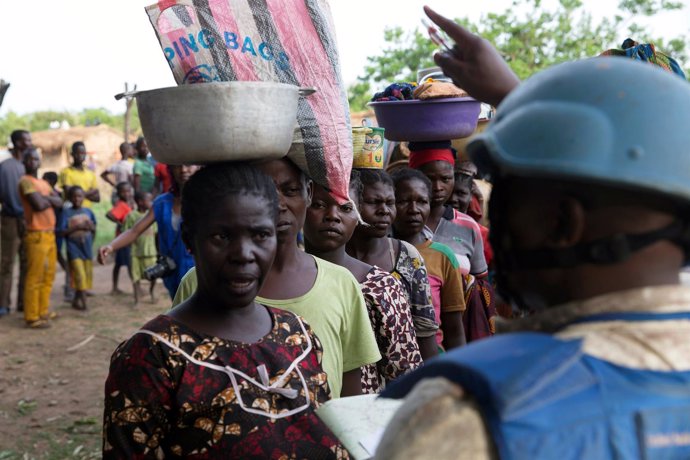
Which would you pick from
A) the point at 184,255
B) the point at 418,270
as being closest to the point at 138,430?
the point at 418,270

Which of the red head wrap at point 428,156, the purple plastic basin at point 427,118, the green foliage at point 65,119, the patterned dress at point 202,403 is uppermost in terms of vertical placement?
the green foliage at point 65,119

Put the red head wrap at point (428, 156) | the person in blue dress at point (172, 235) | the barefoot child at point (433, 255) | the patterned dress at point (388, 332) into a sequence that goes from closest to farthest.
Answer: the patterned dress at point (388, 332), the barefoot child at point (433, 255), the red head wrap at point (428, 156), the person in blue dress at point (172, 235)

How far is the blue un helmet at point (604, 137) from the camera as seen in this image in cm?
105

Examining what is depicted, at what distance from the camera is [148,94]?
2.11m

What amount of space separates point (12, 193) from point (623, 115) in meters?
8.61

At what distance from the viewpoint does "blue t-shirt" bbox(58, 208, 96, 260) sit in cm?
909

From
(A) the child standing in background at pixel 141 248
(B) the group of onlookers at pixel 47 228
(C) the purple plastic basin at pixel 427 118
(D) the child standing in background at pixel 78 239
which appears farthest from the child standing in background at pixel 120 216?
(C) the purple plastic basin at pixel 427 118

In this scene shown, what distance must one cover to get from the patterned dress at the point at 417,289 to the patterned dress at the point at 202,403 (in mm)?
1477

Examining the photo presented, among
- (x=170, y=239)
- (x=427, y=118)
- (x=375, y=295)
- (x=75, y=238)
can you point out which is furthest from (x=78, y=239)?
(x=375, y=295)

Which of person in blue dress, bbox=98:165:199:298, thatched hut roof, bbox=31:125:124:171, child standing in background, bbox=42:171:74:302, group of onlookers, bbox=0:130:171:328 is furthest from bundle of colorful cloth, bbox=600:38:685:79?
thatched hut roof, bbox=31:125:124:171

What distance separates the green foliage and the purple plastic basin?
1038 inches

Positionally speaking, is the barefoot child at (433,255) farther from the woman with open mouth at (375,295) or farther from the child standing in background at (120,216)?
the child standing in background at (120,216)

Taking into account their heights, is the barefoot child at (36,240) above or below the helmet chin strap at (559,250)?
below

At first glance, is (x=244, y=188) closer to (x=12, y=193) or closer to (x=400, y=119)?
(x=400, y=119)
